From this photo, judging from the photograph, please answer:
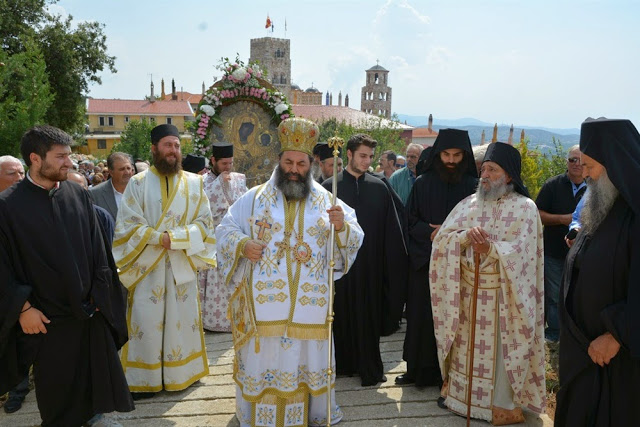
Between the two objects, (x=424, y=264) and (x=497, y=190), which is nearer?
(x=497, y=190)

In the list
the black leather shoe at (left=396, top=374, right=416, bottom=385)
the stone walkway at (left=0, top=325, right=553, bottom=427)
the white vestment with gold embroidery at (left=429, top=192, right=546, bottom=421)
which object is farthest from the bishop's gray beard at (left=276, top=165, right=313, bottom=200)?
the black leather shoe at (left=396, top=374, right=416, bottom=385)

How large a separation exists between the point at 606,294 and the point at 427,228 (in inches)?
83.5

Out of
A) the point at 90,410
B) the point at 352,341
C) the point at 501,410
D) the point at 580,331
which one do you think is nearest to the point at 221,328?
the point at 352,341

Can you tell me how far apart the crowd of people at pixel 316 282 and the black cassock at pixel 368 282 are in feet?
0.05

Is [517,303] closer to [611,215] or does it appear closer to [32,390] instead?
[611,215]

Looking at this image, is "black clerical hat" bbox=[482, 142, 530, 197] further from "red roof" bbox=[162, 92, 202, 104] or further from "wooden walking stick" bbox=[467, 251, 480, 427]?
"red roof" bbox=[162, 92, 202, 104]

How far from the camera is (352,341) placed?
5734 millimetres

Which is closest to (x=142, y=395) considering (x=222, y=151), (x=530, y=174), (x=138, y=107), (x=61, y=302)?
(x=61, y=302)

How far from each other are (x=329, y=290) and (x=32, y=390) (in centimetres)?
304

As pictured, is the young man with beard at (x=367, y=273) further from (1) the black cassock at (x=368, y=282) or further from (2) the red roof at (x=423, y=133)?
(2) the red roof at (x=423, y=133)

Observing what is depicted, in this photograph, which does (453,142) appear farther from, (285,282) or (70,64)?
(70,64)

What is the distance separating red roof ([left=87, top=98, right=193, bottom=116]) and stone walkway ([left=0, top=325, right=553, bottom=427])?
89.6m

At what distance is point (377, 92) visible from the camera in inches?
5428

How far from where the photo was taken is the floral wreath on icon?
8.60m
